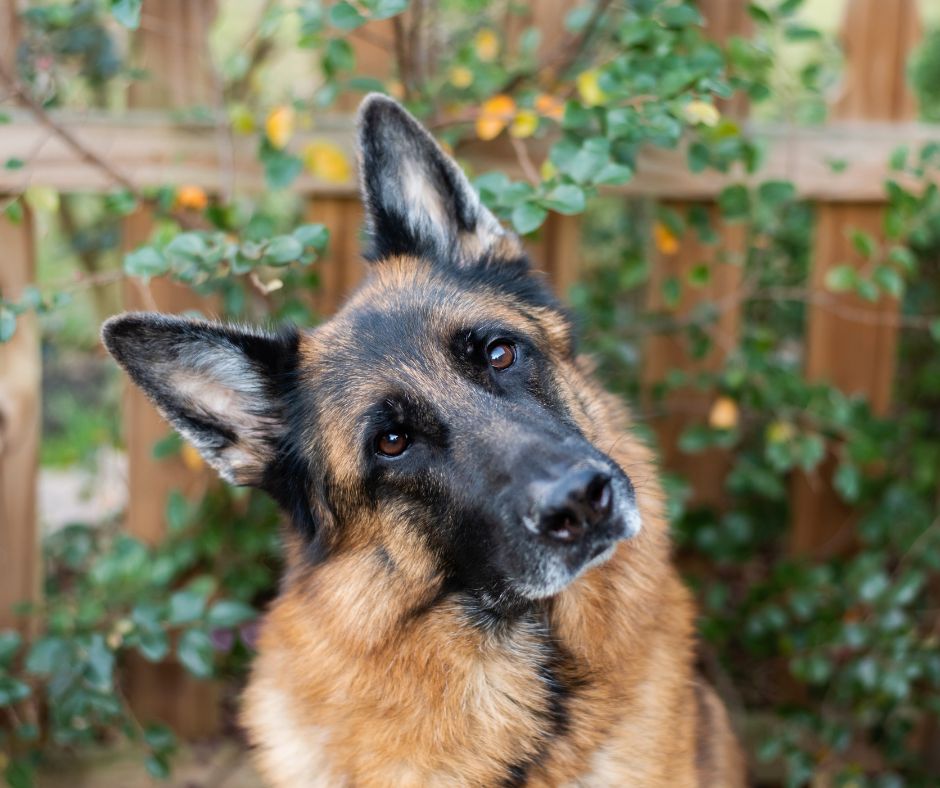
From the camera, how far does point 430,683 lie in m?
2.51

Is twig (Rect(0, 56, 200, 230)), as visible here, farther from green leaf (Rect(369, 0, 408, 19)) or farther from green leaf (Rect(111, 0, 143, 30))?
Result: green leaf (Rect(369, 0, 408, 19))

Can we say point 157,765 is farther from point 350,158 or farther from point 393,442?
point 350,158

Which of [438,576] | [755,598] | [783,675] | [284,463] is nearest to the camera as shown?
[438,576]

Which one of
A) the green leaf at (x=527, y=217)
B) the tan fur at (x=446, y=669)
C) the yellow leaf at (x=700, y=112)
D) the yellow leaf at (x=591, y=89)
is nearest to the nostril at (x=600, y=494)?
the tan fur at (x=446, y=669)

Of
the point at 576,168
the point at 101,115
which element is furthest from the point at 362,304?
the point at 101,115

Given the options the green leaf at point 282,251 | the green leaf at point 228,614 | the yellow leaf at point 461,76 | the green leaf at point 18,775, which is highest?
the yellow leaf at point 461,76

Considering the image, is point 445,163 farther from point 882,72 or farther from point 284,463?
point 882,72

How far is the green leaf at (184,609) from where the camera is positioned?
3.15 m

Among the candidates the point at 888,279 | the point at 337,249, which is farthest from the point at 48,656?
the point at 888,279

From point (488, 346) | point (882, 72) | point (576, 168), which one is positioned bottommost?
point (488, 346)

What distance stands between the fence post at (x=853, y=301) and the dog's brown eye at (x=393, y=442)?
2044 millimetres

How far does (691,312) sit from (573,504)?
2025 millimetres

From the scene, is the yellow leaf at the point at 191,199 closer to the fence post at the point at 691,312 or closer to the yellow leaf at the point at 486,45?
the yellow leaf at the point at 486,45

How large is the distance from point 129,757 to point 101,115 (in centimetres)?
261
